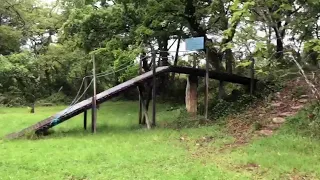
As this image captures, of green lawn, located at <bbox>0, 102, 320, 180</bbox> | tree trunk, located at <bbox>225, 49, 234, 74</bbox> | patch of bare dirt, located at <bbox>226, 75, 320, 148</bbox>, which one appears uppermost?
tree trunk, located at <bbox>225, 49, 234, 74</bbox>

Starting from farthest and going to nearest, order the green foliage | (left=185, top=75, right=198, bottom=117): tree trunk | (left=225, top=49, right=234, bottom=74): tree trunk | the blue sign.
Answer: the green foliage, (left=225, top=49, right=234, bottom=74): tree trunk, (left=185, top=75, right=198, bottom=117): tree trunk, the blue sign

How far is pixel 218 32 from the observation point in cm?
1817

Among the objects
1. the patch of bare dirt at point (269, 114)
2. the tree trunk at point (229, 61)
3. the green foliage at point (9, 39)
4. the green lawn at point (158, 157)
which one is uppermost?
the green foliage at point (9, 39)

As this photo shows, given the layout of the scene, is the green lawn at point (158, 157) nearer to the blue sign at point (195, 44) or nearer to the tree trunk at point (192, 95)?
Answer: the blue sign at point (195, 44)

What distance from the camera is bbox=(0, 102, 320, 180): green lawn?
669cm

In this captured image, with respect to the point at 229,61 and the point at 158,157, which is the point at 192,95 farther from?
the point at 158,157

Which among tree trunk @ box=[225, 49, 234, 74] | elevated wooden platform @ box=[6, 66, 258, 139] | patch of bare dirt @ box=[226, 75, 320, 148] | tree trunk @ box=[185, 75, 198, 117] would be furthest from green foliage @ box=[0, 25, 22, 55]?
patch of bare dirt @ box=[226, 75, 320, 148]

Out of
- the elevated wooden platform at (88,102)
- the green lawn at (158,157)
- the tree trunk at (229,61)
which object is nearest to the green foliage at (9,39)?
the tree trunk at (229,61)

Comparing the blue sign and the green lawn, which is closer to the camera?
the green lawn

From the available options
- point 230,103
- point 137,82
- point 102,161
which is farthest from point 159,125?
point 102,161

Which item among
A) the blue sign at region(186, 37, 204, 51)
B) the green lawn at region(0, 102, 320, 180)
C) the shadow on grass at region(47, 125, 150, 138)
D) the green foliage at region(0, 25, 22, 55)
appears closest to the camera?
the green lawn at region(0, 102, 320, 180)

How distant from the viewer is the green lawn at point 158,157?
22.0 feet

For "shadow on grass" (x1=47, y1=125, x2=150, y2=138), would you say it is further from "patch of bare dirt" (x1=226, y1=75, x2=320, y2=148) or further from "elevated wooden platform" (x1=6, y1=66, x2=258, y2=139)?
"patch of bare dirt" (x1=226, y1=75, x2=320, y2=148)

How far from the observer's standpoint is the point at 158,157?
7941 mm
